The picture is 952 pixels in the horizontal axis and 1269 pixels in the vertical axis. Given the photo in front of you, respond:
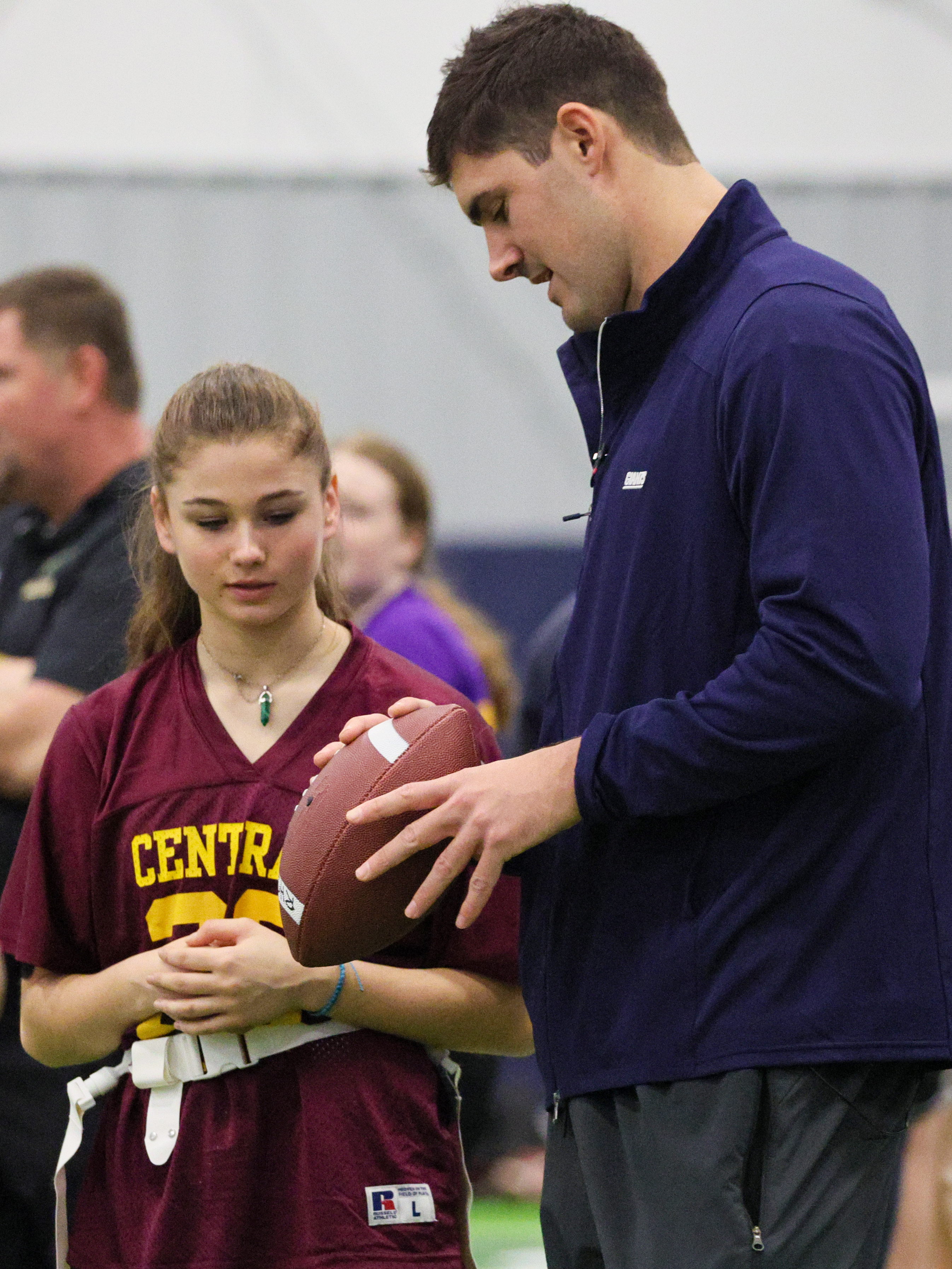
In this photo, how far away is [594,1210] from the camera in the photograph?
1839 mm

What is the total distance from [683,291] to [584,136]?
0.70 ft

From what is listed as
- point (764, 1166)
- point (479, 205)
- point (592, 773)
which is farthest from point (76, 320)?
point (764, 1166)

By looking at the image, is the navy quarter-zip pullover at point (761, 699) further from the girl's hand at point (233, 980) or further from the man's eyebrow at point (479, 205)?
the girl's hand at point (233, 980)

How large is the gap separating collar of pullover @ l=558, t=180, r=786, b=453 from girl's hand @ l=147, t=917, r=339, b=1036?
0.77m

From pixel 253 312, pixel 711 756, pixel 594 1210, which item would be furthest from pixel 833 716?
pixel 253 312

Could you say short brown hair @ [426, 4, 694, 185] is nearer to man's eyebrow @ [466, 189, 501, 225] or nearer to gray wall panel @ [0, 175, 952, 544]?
man's eyebrow @ [466, 189, 501, 225]

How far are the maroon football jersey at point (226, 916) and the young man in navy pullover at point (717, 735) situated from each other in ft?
0.78

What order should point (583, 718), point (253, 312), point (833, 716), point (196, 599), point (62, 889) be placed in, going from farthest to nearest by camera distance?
1. point (253, 312)
2. point (196, 599)
3. point (62, 889)
4. point (583, 718)
5. point (833, 716)

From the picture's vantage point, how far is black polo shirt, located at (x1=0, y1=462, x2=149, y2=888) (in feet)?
9.02

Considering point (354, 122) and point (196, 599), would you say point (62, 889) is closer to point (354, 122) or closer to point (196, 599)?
point (196, 599)

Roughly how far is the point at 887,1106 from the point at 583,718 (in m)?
0.53

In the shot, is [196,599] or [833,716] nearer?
[833,716]

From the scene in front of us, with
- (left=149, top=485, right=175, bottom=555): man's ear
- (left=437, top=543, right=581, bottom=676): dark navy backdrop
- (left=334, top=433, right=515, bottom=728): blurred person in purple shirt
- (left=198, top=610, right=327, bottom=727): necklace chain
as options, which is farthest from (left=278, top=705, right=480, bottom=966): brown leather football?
(left=437, top=543, right=581, bottom=676): dark navy backdrop

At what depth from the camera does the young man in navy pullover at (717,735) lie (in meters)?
1.65
